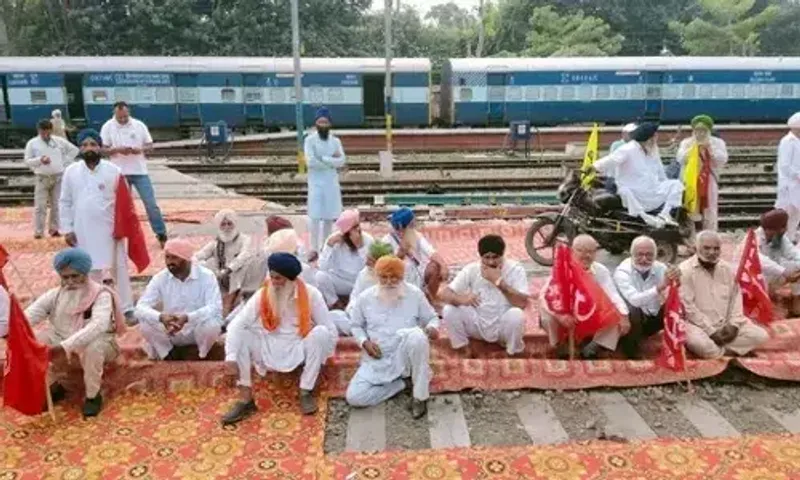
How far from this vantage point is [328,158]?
797 cm

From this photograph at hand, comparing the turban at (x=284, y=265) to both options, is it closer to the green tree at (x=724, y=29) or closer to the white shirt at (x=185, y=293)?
the white shirt at (x=185, y=293)

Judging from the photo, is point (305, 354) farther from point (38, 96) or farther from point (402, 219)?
point (38, 96)

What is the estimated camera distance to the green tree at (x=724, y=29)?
3169 cm

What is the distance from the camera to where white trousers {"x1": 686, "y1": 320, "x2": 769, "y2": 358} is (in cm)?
506

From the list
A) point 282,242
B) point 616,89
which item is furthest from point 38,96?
point 282,242

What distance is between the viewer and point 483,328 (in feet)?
17.0

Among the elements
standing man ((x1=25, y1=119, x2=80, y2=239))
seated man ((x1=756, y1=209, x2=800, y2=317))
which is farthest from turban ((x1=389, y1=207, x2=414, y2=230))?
standing man ((x1=25, y1=119, x2=80, y2=239))

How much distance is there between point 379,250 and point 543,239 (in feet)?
11.4

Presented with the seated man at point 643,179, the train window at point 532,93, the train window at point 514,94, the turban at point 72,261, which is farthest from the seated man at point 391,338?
the train window at point 532,93

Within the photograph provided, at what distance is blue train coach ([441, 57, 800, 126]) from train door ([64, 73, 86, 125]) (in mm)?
11287

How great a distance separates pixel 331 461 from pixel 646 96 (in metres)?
21.7

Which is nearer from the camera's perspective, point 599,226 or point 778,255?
point 778,255

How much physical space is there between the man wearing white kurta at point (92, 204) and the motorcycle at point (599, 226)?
4366 millimetres

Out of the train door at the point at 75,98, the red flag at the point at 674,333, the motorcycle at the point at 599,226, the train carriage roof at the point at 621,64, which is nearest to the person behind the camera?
the red flag at the point at 674,333
